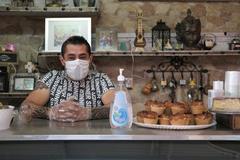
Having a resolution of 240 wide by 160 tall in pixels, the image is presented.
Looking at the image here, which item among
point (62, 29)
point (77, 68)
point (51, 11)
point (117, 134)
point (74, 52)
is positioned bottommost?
point (117, 134)

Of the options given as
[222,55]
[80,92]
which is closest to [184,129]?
[80,92]

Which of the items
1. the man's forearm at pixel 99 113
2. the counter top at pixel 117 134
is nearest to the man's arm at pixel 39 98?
the man's forearm at pixel 99 113

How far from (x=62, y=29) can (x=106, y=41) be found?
1.35 feet

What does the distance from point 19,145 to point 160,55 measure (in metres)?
2.20

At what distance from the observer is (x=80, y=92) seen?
7.75ft

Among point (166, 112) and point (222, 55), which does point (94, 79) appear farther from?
point (222, 55)

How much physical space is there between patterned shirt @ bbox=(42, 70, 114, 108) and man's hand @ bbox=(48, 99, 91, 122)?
0.53 m

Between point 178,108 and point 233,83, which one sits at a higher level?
point 233,83

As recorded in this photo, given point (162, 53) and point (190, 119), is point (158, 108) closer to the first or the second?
point (190, 119)

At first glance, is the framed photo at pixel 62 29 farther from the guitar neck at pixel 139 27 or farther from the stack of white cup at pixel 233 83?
the stack of white cup at pixel 233 83

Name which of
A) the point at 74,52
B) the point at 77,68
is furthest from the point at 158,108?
the point at 74,52

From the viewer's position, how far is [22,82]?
3.23 m

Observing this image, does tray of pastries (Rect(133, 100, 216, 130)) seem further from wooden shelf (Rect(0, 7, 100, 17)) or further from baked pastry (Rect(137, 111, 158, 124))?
wooden shelf (Rect(0, 7, 100, 17))

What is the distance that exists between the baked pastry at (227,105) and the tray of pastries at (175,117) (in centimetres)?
5
